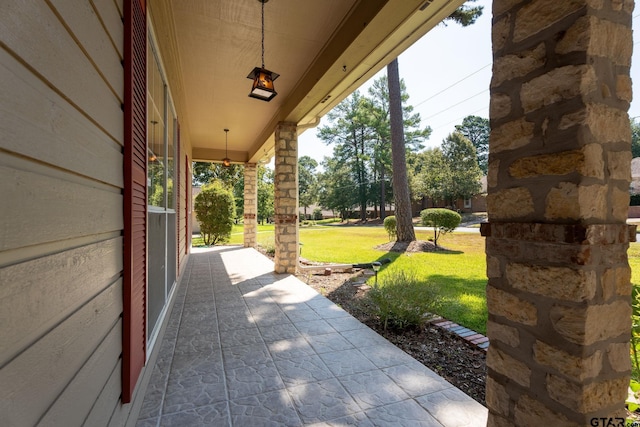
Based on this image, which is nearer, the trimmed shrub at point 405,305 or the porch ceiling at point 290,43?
the porch ceiling at point 290,43

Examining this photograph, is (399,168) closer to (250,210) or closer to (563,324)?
(250,210)

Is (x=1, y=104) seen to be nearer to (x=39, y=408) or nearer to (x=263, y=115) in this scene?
(x=39, y=408)

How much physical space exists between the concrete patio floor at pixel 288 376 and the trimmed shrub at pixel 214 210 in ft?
23.7

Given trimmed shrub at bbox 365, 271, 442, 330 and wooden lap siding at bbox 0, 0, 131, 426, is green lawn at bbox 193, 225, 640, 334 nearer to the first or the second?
trimmed shrub at bbox 365, 271, 442, 330

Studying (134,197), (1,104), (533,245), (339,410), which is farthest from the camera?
(339,410)

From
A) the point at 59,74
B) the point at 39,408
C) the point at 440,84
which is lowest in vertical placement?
the point at 39,408

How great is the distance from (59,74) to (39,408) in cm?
87

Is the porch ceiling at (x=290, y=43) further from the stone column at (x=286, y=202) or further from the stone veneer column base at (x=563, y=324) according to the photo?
the stone veneer column base at (x=563, y=324)

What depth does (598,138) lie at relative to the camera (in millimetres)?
1126

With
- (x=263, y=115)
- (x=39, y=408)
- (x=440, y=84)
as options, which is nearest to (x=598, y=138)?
(x=39, y=408)

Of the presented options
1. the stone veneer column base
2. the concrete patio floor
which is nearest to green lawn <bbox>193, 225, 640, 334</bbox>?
the concrete patio floor

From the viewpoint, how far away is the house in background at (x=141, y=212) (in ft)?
2.29

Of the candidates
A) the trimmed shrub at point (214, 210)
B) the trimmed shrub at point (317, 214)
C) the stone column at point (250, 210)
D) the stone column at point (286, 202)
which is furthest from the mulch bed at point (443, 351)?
the trimmed shrub at point (317, 214)

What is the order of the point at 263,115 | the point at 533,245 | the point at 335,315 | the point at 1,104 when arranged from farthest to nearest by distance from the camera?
the point at 263,115
the point at 335,315
the point at 533,245
the point at 1,104
